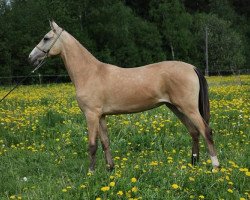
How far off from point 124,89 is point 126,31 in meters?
43.2

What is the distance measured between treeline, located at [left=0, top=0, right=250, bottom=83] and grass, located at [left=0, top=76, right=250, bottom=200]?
1236 inches

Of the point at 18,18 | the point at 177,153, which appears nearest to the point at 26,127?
the point at 177,153

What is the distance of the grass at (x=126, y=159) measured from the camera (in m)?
5.60

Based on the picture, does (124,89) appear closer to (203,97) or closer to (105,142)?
(105,142)

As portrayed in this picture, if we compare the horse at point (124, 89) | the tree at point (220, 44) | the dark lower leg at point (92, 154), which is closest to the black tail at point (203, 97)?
the horse at point (124, 89)

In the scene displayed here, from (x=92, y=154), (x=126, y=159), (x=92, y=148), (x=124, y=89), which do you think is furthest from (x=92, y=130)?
(x=124, y=89)

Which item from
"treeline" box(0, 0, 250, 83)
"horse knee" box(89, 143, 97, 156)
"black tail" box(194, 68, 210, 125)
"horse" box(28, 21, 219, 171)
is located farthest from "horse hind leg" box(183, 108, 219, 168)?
"treeline" box(0, 0, 250, 83)

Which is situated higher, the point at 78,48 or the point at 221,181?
the point at 78,48

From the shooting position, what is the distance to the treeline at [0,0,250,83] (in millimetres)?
43781

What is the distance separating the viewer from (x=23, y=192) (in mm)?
6020

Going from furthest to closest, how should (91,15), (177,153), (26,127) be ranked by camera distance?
(91,15) < (26,127) < (177,153)

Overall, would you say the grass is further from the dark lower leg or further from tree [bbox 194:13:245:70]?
tree [bbox 194:13:245:70]

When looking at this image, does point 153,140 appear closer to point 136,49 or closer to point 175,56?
point 136,49

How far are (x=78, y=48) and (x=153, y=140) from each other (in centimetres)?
267
